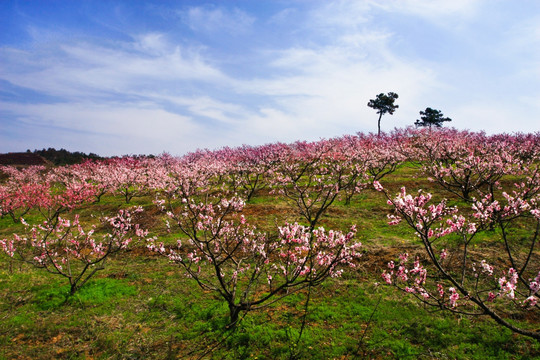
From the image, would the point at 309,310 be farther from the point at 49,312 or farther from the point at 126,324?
the point at 49,312

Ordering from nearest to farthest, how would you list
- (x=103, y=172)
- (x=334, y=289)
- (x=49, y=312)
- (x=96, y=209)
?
(x=49, y=312) < (x=334, y=289) < (x=96, y=209) < (x=103, y=172)

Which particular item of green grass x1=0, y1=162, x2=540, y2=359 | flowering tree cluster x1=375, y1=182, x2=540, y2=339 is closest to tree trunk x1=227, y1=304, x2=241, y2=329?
green grass x1=0, y1=162, x2=540, y2=359

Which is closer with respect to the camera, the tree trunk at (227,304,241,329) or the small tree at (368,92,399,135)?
the tree trunk at (227,304,241,329)

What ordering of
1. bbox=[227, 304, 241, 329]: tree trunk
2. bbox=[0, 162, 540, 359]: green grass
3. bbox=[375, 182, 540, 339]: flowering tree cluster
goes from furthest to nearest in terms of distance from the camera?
bbox=[227, 304, 241, 329]: tree trunk < bbox=[0, 162, 540, 359]: green grass < bbox=[375, 182, 540, 339]: flowering tree cluster

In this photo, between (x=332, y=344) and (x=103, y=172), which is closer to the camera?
(x=332, y=344)

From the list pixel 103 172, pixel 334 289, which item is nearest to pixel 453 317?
pixel 334 289

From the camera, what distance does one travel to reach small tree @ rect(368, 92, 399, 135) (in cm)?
6581

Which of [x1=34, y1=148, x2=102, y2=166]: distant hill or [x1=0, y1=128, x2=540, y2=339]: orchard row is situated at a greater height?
[x1=34, y1=148, x2=102, y2=166]: distant hill

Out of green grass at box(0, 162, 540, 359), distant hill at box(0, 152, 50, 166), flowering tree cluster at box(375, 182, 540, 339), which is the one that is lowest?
green grass at box(0, 162, 540, 359)

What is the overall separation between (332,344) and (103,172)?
3625cm

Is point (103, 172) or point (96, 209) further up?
point (103, 172)

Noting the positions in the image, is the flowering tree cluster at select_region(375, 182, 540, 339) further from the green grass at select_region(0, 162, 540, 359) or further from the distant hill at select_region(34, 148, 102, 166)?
the distant hill at select_region(34, 148, 102, 166)

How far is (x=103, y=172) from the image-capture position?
34875 millimetres

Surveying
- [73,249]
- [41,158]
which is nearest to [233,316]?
[73,249]
